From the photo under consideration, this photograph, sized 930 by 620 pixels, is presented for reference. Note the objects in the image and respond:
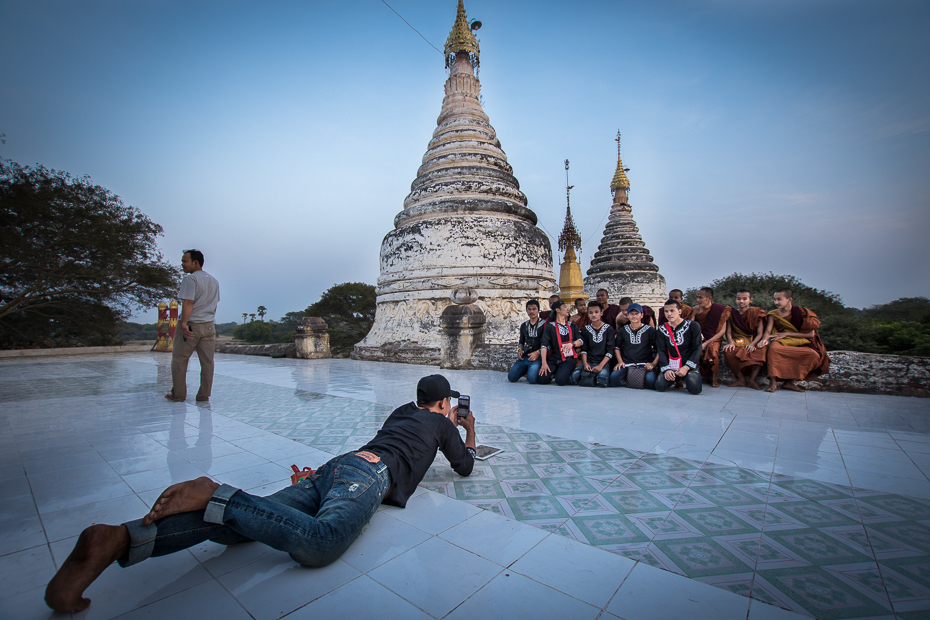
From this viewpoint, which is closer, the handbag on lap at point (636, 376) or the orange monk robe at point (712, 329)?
the handbag on lap at point (636, 376)

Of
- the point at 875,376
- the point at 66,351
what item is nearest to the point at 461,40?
the point at 875,376

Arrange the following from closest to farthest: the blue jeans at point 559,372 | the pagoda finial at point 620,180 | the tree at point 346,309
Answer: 1. the blue jeans at point 559,372
2. the pagoda finial at point 620,180
3. the tree at point 346,309

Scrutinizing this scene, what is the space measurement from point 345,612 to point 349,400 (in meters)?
3.60

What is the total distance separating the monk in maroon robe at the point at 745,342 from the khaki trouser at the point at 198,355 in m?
6.34

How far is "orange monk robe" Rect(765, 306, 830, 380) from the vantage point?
488 centimetres

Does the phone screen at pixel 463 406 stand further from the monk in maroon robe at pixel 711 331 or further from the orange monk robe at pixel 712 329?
the orange monk robe at pixel 712 329

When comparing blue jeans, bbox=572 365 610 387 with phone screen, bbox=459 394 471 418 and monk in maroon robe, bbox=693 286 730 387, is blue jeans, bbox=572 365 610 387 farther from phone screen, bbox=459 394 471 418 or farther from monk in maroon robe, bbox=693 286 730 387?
phone screen, bbox=459 394 471 418

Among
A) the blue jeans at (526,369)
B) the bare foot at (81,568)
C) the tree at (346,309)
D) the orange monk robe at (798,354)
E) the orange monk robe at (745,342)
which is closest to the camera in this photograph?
the bare foot at (81,568)

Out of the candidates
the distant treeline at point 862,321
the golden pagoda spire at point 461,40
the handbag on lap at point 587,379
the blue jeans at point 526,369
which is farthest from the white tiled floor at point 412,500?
the golden pagoda spire at point 461,40

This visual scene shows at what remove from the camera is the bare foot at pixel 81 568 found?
1343 mm

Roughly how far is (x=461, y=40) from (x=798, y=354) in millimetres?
10729

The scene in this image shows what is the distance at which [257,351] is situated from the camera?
12344mm

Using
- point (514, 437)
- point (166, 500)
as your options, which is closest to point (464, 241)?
point (514, 437)

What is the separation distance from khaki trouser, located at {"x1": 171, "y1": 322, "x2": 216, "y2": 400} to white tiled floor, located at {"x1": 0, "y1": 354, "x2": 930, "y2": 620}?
28 centimetres
